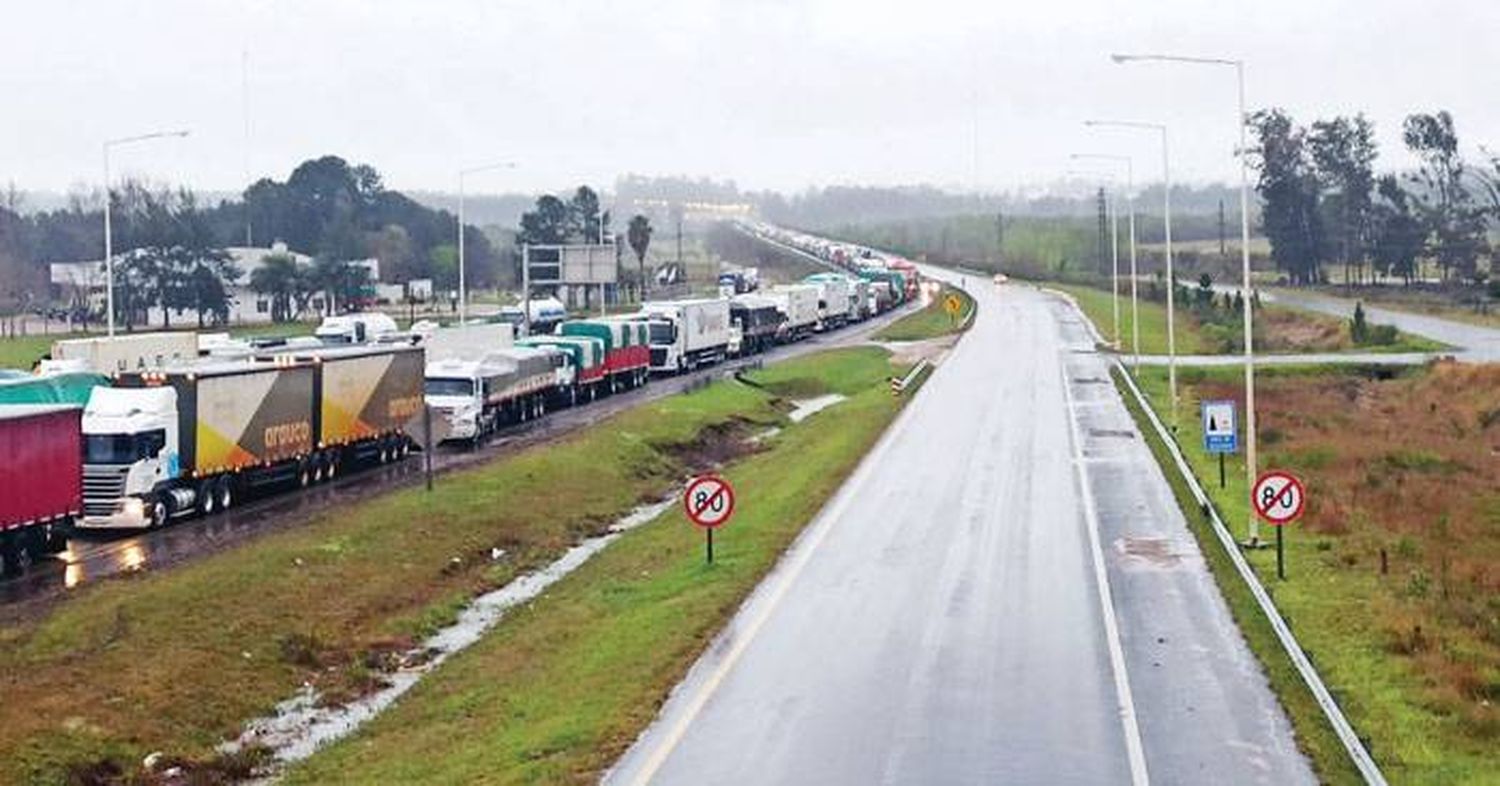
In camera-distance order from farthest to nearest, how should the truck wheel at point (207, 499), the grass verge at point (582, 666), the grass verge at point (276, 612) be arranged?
1. the truck wheel at point (207, 499)
2. the grass verge at point (276, 612)
3. the grass verge at point (582, 666)

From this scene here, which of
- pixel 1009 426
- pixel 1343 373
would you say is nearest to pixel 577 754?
pixel 1009 426

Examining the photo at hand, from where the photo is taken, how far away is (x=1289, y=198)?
16700cm

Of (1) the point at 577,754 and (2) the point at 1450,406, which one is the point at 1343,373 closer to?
(2) the point at 1450,406

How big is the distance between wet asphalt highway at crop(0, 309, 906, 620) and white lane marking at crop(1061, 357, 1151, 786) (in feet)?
62.4

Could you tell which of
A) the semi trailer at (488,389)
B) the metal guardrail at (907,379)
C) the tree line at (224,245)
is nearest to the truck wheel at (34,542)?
the semi trailer at (488,389)

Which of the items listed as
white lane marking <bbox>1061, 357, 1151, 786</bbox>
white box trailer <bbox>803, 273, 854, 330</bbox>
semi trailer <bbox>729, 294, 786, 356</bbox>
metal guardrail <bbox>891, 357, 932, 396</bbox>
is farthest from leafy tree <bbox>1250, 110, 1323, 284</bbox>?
white lane marking <bbox>1061, 357, 1151, 786</bbox>

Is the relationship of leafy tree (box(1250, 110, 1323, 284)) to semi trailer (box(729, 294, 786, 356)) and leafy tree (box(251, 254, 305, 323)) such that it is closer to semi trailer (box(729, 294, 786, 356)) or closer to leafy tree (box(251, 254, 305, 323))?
semi trailer (box(729, 294, 786, 356))

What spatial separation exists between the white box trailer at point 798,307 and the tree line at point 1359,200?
2232 inches

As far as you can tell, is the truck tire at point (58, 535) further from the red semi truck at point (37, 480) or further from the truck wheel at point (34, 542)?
the truck wheel at point (34, 542)

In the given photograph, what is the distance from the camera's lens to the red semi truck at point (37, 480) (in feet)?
124

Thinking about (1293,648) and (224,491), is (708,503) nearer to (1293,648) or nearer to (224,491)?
(1293,648)

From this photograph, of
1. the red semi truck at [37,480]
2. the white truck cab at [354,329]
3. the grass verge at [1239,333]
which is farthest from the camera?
the grass verge at [1239,333]

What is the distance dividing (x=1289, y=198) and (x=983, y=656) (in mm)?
148521

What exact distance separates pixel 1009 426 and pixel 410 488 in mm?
20093
